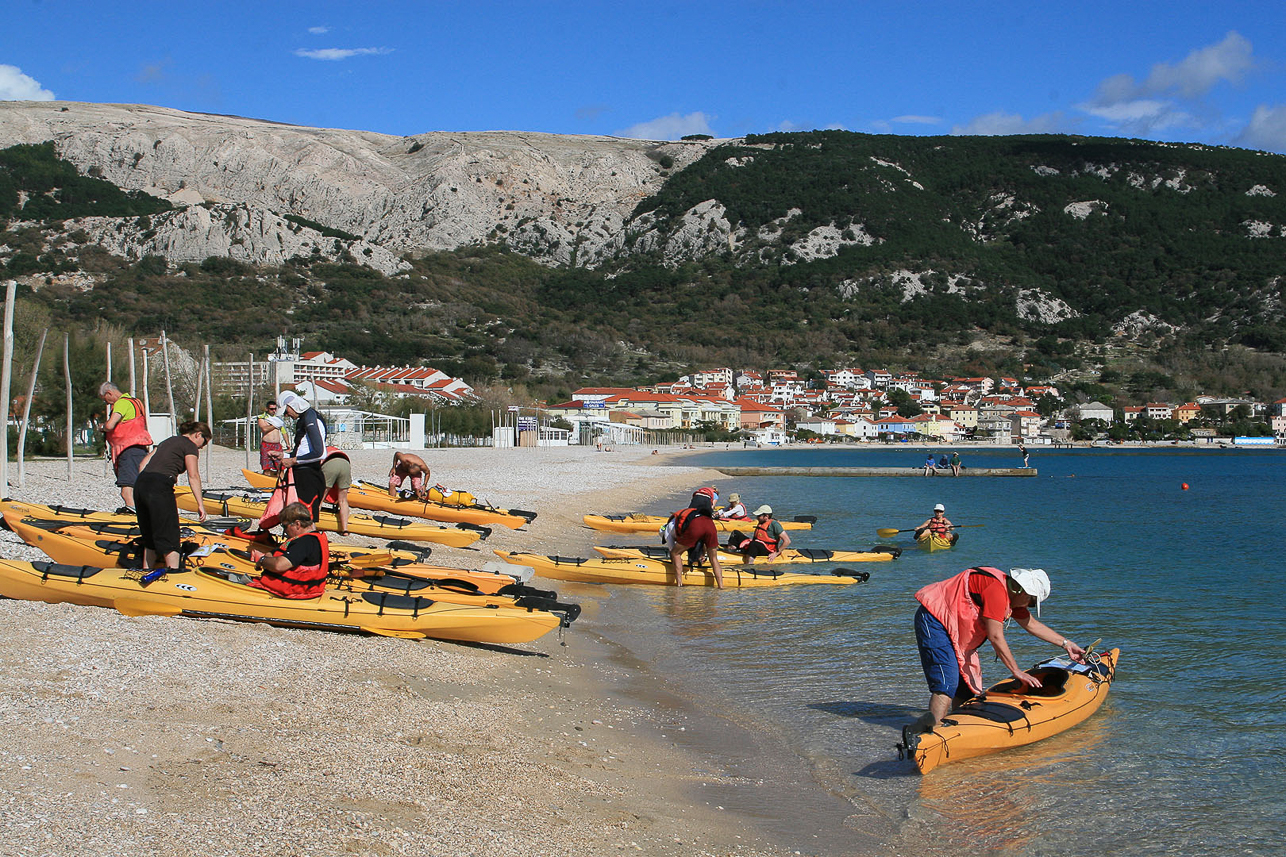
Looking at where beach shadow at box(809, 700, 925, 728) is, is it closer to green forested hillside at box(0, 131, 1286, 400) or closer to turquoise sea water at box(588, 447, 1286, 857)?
turquoise sea water at box(588, 447, 1286, 857)

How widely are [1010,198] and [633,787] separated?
531 feet

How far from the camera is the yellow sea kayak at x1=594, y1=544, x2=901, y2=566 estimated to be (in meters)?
14.4

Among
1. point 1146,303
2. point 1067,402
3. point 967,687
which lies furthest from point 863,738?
point 1146,303

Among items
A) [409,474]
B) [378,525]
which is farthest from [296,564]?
[409,474]

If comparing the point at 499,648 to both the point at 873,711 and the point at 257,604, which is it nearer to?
the point at 257,604

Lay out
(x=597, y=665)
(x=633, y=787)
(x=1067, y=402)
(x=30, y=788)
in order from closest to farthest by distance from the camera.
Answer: (x=30, y=788), (x=633, y=787), (x=597, y=665), (x=1067, y=402)

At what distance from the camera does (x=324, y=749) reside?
5398 millimetres

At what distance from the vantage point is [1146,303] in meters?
132

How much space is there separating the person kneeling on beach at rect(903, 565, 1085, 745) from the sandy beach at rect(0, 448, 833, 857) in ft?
5.39

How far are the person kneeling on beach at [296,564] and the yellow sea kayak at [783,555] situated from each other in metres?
6.22

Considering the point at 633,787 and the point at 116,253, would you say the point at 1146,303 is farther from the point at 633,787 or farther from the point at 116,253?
the point at 633,787

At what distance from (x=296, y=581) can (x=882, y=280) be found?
135m

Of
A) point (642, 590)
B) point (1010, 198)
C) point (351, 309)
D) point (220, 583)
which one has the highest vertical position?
point (1010, 198)

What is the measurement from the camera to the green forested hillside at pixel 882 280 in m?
112
